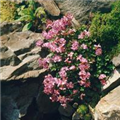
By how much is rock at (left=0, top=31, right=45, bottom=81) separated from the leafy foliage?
0.81 metres

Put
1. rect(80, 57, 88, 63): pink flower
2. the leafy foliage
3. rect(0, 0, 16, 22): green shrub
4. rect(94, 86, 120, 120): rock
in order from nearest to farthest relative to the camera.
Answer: rect(94, 86, 120, 120): rock, rect(80, 57, 88, 63): pink flower, the leafy foliage, rect(0, 0, 16, 22): green shrub

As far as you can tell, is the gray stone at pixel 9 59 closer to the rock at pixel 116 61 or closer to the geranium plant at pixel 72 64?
the geranium plant at pixel 72 64

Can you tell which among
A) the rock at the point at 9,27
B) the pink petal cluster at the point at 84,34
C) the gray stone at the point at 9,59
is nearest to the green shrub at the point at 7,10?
the rock at the point at 9,27

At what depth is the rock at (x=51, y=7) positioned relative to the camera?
12.2 m

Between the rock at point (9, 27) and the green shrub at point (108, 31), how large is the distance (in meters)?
3.22

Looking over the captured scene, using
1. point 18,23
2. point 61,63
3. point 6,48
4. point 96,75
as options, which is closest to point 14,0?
point 18,23

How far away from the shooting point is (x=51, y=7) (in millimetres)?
12352

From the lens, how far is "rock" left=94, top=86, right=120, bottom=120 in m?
9.49

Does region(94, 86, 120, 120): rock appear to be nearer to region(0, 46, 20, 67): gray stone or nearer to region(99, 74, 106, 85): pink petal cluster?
region(99, 74, 106, 85): pink petal cluster

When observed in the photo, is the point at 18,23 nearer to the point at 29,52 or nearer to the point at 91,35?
the point at 29,52

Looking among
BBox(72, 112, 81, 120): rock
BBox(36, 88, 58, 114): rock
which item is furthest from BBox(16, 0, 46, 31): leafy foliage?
BBox(72, 112, 81, 120): rock

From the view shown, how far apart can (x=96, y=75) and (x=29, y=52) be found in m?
2.66

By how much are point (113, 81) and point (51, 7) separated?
4219 millimetres

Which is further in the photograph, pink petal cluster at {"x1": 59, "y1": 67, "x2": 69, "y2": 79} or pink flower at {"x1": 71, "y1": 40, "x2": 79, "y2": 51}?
pink flower at {"x1": 71, "y1": 40, "x2": 79, "y2": 51}
